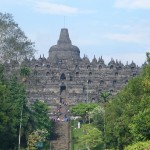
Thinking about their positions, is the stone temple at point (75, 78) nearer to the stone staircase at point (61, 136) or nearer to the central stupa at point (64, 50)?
the central stupa at point (64, 50)

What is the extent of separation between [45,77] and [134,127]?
216 ft

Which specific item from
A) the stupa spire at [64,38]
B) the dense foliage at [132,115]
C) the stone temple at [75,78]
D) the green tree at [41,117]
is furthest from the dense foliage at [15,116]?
the stupa spire at [64,38]

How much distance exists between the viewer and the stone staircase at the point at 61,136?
6225 centimetres

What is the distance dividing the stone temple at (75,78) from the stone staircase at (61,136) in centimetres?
2104

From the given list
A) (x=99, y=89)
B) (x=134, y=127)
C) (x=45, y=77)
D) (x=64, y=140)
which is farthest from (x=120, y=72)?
(x=134, y=127)

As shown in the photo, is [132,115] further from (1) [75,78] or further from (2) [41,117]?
(1) [75,78]

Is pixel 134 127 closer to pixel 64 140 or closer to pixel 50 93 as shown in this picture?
pixel 64 140

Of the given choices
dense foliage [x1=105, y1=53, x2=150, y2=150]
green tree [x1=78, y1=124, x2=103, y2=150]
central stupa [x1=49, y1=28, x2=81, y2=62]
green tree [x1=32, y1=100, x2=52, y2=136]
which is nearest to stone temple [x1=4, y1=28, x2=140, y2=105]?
central stupa [x1=49, y1=28, x2=81, y2=62]

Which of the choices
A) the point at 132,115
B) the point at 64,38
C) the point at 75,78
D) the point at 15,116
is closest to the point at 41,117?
the point at 15,116

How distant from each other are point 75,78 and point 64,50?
1076 centimetres

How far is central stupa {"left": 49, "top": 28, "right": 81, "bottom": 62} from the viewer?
10662 centimetres

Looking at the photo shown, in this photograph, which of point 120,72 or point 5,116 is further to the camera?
point 120,72

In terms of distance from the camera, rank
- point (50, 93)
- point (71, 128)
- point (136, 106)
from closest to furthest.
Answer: point (136, 106) → point (71, 128) → point (50, 93)

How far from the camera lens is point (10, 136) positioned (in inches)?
1861
